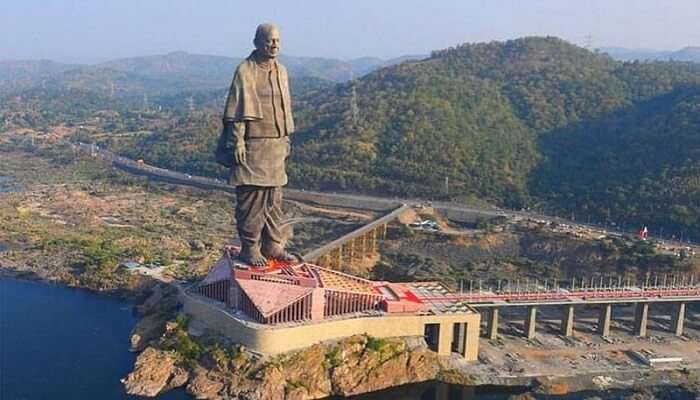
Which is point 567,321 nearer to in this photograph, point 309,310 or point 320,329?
point 320,329

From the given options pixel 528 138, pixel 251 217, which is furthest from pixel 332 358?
pixel 528 138

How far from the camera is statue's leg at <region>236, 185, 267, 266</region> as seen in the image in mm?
39250

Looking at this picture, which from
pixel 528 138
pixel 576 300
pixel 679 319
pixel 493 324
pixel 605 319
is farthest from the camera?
pixel 528 138

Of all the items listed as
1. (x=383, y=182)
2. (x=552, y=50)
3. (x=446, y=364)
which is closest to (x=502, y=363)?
(x=446, y=364)

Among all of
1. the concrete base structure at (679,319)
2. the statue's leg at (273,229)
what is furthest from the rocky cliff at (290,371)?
the concrete base structure at (679,319)

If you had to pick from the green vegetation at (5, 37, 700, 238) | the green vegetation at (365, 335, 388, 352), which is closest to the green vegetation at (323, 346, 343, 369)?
the green vegetation at (365, 335, 388, 352)

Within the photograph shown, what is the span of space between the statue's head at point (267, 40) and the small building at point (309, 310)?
12.3 meters

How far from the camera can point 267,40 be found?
120ft

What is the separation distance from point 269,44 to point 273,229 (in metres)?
10.7

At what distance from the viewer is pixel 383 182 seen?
3647 inches

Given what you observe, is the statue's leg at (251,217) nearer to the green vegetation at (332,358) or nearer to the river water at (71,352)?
the green vegetation at (332,358)

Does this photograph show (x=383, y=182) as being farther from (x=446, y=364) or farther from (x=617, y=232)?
(x=446, y=364)

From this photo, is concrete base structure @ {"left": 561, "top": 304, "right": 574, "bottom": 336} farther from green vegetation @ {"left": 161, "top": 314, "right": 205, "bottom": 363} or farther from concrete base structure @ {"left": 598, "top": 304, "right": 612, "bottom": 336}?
green vegetation @ {"left": 161, "top": 314, "right": 205, "bottom": 363}

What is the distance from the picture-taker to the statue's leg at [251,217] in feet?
129
